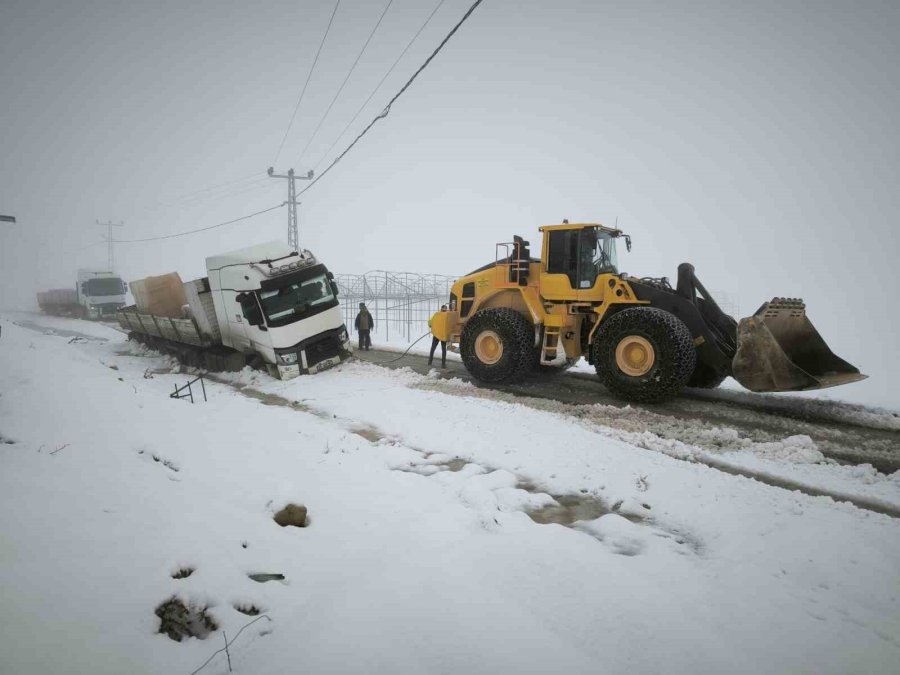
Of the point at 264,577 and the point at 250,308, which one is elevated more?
the point at 250,308

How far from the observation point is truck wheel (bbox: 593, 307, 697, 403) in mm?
6289

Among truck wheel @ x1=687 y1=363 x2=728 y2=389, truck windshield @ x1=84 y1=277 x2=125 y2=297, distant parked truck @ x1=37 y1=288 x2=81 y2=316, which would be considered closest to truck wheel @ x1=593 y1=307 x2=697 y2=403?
truck wheel @ x1=687 y1=363 x2=728 y2=389

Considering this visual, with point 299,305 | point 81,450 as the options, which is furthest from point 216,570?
point 299,305

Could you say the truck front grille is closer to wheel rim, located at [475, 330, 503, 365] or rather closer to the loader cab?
wheel rim, located at [475, 330, 503, 365]

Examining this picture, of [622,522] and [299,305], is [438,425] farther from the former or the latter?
[299,305]

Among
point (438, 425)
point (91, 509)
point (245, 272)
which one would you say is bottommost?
point (438, 425)

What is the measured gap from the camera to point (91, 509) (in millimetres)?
2764

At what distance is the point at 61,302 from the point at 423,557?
122 feet

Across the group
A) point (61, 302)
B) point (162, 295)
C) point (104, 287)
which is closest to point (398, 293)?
point (162, 295)

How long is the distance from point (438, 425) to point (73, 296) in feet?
111

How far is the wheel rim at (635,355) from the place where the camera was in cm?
661

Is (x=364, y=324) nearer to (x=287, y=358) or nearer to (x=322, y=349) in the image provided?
(x=322, y=349)

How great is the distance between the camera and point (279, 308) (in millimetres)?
9859

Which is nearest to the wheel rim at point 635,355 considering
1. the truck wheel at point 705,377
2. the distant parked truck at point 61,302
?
the truck wheel at point 705,377
